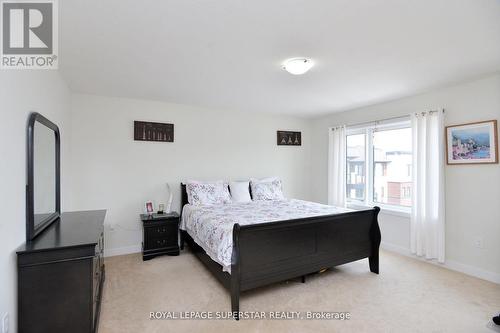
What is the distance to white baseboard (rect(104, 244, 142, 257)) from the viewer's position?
12.1 ft

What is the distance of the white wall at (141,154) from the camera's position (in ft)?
11.8

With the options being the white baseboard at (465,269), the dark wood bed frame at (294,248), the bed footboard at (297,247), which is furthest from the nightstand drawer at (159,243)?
the white baseboard at (465,269)

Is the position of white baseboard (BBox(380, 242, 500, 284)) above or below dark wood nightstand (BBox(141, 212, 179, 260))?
below

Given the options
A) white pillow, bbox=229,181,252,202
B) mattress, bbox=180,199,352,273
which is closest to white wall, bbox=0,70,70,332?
mattress, bbox=180,199,352,273

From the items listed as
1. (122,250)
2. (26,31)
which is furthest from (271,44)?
(122,250)

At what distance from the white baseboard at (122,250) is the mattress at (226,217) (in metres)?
0.77

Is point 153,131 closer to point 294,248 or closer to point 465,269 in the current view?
point 294,248

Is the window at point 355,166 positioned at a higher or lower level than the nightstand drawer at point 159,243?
higher

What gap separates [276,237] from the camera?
98.5 inches

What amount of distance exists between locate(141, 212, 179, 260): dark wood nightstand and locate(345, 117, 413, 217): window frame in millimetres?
3208

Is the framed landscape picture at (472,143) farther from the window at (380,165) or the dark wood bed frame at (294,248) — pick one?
the dark wood bed frame at (294,248)

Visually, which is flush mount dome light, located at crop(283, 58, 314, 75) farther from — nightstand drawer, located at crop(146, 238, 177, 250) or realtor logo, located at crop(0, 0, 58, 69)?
nightstand drawer, located at crop(146, 238, 177, 250)

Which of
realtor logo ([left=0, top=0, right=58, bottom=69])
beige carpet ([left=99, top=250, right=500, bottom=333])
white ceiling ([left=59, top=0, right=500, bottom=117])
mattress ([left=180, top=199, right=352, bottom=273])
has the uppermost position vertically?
white ceiling ([left=59, top=0, right=500, bottom=117])

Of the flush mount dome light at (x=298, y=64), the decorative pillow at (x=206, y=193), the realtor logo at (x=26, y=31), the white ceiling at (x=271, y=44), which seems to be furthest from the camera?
the decorative pillow at (x=206, y=193)
